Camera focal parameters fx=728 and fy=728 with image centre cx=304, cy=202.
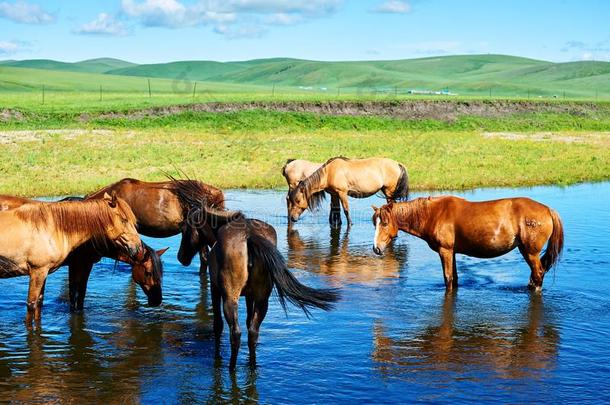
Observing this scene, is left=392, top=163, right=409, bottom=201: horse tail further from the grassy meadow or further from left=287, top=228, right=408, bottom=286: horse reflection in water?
the grassy meadow

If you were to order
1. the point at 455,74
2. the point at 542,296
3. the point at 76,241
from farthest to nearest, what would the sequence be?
the point at 455,74
the point at 542,296
the point at 76,241

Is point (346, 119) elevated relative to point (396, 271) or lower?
elevated

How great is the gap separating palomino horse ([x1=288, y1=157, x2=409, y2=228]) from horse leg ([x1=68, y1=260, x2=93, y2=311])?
740 cm

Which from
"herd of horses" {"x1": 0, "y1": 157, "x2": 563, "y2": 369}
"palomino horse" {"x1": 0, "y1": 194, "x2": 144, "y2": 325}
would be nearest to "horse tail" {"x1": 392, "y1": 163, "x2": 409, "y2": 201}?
"herd of horses" {"x1": 0, "y1": 157, "x2": 563, "y2": 369}

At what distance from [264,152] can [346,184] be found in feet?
42.3

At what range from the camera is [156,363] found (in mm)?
8227

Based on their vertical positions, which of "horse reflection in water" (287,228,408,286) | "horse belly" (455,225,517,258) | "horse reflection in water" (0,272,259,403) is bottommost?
"horse reflection in water" (0,272,259,403)

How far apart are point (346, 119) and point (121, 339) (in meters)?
37.2

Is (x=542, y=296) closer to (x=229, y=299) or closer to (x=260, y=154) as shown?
(x=229, y=299)

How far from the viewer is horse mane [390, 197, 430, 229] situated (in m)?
11.1

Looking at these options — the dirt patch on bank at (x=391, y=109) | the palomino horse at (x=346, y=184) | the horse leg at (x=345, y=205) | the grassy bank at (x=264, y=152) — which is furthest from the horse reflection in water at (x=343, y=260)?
the dirt patch on bank at (x=391, y=109)

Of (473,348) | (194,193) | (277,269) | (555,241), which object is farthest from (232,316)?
(555,241)

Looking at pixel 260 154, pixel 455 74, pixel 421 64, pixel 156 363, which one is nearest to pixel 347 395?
pixel 156 363

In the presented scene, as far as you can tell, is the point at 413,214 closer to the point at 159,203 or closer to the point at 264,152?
the point at 159,203
